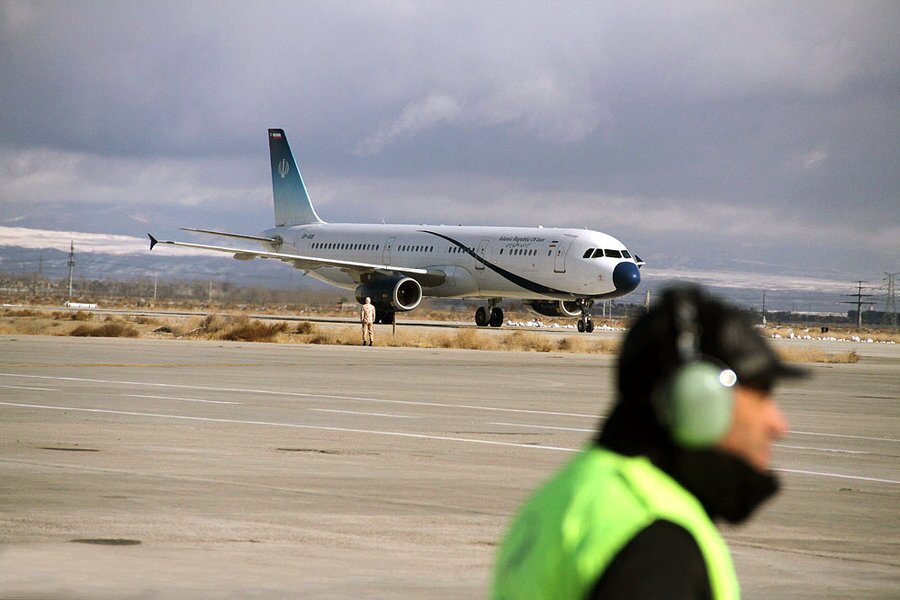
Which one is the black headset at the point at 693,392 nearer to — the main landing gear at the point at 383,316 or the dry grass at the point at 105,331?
the dry grass at the point at 105,331

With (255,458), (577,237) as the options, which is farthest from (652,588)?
(577,237)

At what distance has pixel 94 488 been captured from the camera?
10672mm

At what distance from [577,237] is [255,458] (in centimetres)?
3968

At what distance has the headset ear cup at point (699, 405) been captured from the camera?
2072mm

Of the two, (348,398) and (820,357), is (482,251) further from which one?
(348,398)

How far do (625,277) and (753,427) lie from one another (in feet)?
160

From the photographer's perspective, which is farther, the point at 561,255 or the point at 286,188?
the point at 286,188

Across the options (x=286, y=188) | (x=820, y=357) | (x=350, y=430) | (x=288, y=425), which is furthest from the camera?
Result: (x=286, y=188)

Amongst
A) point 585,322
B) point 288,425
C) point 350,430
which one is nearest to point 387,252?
point 585,322

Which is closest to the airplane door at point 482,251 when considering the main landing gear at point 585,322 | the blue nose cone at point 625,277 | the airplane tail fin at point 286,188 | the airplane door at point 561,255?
the airplane door at point 561,255

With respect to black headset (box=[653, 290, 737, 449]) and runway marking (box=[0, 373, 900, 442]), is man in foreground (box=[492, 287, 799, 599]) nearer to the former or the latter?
black headset (box=[653, 290, 737, 449])

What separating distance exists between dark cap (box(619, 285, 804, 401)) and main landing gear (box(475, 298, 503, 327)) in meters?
56.4

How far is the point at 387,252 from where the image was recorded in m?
59.5

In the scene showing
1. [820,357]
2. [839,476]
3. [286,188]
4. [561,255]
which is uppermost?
[286,188]
